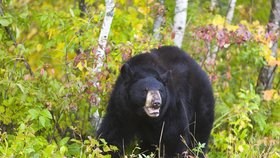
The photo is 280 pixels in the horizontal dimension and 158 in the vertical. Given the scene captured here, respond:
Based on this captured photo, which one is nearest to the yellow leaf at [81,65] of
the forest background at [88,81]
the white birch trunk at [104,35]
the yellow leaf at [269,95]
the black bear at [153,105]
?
the forest background at [88,81]

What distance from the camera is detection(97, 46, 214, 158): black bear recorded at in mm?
6188

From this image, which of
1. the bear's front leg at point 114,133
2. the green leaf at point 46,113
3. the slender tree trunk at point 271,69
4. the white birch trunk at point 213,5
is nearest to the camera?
the green leaf at point 46,113

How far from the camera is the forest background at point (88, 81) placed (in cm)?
632

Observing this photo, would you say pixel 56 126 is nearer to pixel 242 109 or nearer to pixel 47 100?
pixel 47 100

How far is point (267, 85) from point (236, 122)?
6.37ft

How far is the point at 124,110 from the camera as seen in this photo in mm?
6316

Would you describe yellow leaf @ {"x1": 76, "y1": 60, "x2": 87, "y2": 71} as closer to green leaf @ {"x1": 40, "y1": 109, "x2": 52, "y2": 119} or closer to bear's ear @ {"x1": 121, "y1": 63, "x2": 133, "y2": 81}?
bear's ear @ {"x1": 121, "y1": 63, "x2": 133, "y2": 81}

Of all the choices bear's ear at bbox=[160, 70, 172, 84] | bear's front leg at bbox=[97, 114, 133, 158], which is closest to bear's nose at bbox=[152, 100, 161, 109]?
bear's ear at bbox=[160, 70, 172, 84]

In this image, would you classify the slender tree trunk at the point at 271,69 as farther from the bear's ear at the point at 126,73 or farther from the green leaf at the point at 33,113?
the green leaf at the point at 33,113

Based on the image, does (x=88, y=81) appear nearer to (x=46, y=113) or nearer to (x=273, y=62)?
(x=46, y=113)

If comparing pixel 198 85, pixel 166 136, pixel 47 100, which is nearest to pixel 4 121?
pixel 47 100

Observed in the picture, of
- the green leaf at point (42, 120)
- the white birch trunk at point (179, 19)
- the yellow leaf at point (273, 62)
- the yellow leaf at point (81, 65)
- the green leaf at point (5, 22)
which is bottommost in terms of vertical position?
the green leaf at point (42, 120)

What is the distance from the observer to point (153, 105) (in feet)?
19.7

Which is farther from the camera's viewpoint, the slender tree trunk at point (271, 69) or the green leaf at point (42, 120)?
the slender tree trunk at point (271, 69)
